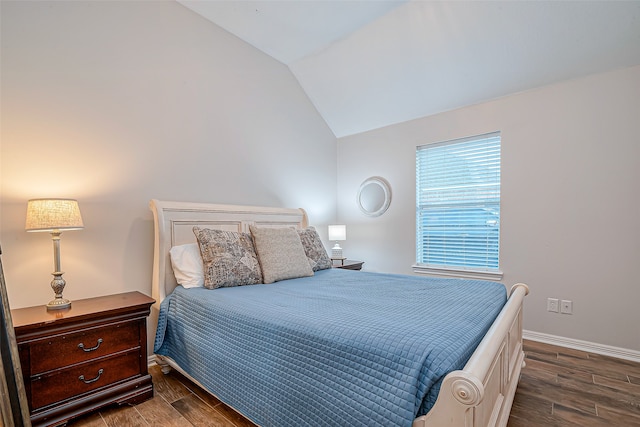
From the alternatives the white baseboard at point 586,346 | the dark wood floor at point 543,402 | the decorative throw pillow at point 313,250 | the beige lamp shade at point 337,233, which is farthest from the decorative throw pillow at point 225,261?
the white baseboard at point 586,346

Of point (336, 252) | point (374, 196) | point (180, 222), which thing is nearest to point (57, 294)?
point (180, 222)

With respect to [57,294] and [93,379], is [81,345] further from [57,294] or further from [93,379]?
[57,294]

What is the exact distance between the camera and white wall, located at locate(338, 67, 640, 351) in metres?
2.42

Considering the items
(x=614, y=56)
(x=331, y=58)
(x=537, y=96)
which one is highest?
(x=331, y=58)

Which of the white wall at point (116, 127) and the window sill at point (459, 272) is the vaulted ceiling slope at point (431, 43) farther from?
the window sill at point (459, 272)

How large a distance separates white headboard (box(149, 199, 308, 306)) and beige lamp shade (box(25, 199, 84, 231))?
557mm

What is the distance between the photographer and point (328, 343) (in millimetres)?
1211

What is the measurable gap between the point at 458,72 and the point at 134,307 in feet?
10.8

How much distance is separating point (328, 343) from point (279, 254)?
4.45ft

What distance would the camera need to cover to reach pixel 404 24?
2.76 meters

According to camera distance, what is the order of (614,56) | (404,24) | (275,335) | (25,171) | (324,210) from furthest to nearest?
(324,210) → (404,24) → (614,56) → (25,171) → (275,335)

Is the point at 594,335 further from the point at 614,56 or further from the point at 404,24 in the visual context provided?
the point at 404,24

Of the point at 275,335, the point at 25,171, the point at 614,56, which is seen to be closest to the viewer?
the point at 275,335

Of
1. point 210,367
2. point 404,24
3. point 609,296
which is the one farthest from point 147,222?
point 609,296
